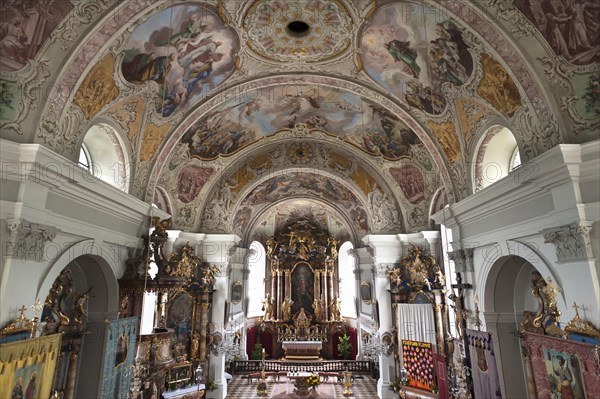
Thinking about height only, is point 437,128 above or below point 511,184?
above

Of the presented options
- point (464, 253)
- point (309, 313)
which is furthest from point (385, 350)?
point (309, 313)

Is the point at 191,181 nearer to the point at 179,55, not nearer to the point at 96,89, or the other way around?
the point at 179,55

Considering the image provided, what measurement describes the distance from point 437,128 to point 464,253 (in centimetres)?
374

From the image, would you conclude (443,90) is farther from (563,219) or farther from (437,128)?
(563,219)

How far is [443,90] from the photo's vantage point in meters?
9.58

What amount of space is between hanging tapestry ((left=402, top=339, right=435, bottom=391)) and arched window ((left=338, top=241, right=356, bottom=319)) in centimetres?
840

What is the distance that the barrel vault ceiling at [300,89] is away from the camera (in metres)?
6.61

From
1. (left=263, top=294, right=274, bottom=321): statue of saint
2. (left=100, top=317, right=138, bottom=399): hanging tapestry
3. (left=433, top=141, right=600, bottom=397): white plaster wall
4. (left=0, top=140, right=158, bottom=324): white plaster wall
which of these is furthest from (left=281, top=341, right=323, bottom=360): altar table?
(left=0, top=140, right=158, bottom=324): white plaster wall

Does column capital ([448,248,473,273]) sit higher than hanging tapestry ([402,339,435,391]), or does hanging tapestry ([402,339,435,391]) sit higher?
column capital ([448,248,473,273])

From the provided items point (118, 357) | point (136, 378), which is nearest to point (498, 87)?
point (118, 357)

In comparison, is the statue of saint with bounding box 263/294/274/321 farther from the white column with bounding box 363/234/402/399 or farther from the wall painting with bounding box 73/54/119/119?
the wall painting with bounding box 73/54/119/119

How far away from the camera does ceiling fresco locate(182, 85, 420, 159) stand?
1237cm

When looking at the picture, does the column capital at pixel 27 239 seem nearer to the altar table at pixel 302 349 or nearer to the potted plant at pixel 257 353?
the altar table at pixel 302 349

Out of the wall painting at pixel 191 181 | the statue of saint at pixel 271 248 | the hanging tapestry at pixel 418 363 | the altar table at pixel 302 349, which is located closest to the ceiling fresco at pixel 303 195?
the wall painting at pixel 191 181
